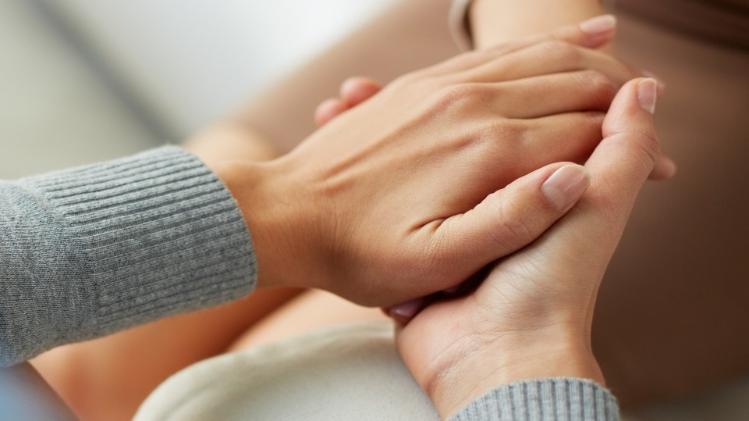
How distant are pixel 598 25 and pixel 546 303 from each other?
10.8 inches

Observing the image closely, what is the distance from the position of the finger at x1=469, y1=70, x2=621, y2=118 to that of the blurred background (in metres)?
0.61

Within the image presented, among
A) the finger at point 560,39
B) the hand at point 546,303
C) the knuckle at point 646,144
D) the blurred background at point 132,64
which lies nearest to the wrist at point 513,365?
the hand at point 546,303

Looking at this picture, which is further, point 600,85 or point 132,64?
point 132,64

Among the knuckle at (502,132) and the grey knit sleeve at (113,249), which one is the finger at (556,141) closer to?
the knuckle at (502,132)

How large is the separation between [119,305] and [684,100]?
0.54m

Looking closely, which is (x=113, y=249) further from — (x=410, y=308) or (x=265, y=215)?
(x=410, y=308)

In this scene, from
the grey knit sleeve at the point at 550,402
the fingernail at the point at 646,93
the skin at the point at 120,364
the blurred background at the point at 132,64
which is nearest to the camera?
the grey knit sleeve at the point at 550,402

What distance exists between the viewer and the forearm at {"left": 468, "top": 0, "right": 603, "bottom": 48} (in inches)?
29.5

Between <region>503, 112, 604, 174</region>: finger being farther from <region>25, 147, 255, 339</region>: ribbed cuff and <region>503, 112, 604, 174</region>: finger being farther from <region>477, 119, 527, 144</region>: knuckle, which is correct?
<region>25, 147, 255, 339</region>: ribbed cuff

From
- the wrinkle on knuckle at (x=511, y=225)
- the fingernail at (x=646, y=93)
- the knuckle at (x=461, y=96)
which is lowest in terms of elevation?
the wrinkle on knuckle at (x=511, y=225)

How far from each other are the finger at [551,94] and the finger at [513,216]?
0.10 m

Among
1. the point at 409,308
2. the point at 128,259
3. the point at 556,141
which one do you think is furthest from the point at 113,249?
the point at 556,141

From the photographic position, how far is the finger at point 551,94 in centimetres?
64

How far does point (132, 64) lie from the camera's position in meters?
1.52
